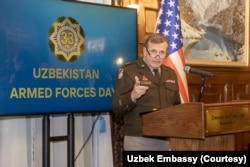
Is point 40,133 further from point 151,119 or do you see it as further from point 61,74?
point 151,119

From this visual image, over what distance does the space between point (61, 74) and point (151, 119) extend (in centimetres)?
98

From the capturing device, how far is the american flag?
3.34 metres

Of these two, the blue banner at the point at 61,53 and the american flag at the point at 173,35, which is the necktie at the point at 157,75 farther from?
the american flag at the point at 173,35

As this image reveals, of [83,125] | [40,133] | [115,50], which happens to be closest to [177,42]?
[115,50]

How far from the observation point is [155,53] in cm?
253

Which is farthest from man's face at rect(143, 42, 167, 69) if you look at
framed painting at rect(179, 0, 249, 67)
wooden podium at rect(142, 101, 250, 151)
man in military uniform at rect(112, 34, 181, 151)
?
framed painting at rect(179, 0, 249, 67)

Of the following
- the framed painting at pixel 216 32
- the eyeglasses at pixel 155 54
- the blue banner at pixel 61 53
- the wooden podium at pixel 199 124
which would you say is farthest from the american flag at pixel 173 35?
the wooden podium at pixel 199 124

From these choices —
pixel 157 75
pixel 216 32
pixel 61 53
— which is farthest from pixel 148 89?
pixel 216 32

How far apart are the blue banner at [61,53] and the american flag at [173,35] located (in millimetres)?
268

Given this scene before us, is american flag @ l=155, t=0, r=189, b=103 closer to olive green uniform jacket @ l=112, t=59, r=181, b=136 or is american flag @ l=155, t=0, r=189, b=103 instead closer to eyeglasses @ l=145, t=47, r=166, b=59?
olive green uniform jacket @ l=112, t=59, r=181, b=136

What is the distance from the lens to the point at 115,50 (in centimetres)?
315

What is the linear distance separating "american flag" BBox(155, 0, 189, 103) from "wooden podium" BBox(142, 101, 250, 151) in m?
1.21

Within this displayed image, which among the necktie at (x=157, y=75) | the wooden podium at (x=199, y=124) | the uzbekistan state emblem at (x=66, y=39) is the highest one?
the uzbekistan state emblem at (x=66, y=39)

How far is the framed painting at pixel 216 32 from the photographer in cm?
409
